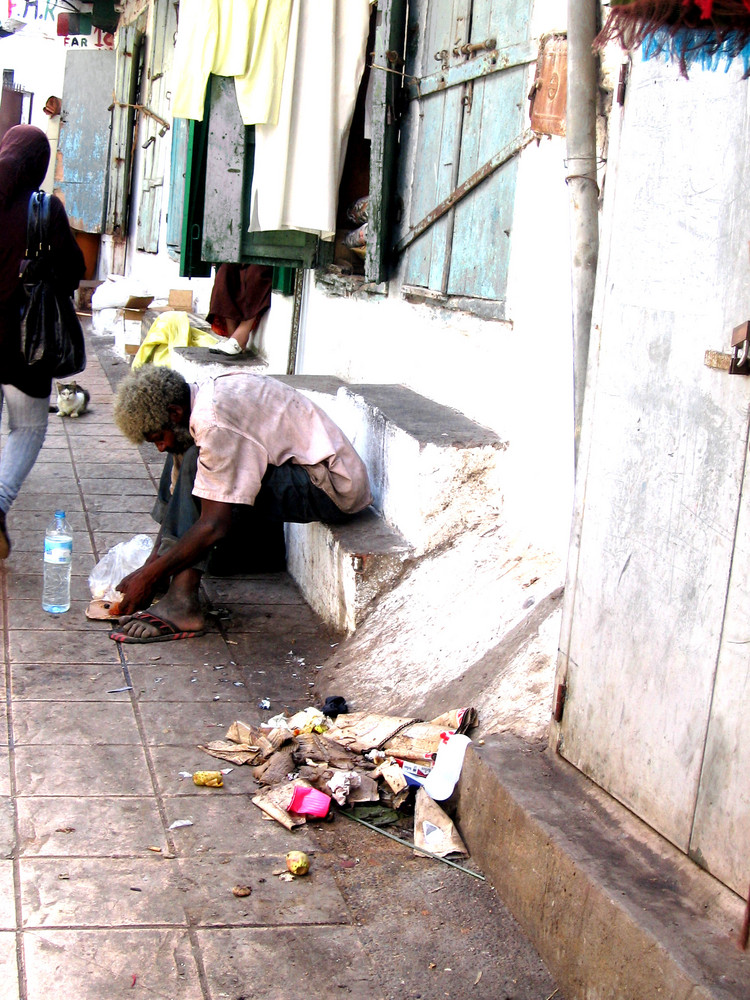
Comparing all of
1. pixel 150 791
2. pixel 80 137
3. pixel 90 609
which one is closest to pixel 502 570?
pixel 150 791

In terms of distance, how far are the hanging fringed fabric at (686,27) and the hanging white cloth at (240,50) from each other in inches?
161

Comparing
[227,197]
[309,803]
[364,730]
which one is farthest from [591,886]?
[227,197]

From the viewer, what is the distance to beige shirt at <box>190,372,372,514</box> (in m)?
4.14

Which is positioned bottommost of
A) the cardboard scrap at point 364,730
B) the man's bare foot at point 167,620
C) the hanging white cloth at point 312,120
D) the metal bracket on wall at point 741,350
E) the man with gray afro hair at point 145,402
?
the cardboard scrap at point 364,730

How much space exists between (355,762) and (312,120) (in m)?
3.56

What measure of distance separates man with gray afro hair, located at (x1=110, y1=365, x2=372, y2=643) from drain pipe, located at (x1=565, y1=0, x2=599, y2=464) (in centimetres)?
139

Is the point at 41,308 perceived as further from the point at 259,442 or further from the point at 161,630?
the point at 161,630

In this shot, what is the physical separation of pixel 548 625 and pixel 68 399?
5.51 metres

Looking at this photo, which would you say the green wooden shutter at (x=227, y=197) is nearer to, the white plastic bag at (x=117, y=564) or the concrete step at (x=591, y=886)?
the white plastic bag at (x=117, y=564)

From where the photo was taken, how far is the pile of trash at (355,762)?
3.03 meters

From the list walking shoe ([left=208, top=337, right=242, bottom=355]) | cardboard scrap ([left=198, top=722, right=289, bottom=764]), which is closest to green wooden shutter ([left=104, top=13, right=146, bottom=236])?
walking shoe ([left=208, top=337, right=242, bottom=355])

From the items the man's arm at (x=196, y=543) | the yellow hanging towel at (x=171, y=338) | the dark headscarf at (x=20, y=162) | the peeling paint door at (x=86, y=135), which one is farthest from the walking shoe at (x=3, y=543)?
the peeling paint door at (x=86, y=135)

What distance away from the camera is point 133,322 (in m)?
10.2

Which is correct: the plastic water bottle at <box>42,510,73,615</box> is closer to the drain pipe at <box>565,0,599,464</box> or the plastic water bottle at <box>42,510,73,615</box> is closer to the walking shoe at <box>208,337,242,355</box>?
the drain pipe at <box>565,0,599,464</box>
